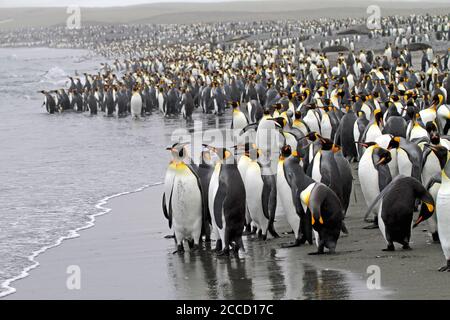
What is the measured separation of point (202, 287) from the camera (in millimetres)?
6566

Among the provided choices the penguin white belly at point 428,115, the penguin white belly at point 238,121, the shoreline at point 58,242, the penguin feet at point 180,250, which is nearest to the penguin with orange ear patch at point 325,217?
the penguin feet at point 180,250

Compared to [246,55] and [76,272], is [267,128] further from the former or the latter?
[246,55]

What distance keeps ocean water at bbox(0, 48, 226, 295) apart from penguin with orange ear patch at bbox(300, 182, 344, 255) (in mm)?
2684

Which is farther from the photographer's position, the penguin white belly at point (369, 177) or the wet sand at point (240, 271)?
the penguin white belly at point (369, 177)

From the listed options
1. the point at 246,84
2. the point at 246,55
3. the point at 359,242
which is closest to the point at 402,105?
the point at 359,242

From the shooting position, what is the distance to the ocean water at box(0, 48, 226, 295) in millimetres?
9508

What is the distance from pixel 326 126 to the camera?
45.8 feet

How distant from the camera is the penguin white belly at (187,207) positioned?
8070mm

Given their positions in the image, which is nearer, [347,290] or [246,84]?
[347,290]

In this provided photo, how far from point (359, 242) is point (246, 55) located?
33.8 meters

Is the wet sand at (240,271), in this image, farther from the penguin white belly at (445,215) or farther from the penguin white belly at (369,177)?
the penguin white belly at (369,177)

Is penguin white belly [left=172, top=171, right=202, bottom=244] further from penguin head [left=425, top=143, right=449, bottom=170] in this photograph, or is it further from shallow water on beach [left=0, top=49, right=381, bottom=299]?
penguin head [left=425, top=143, right=449, bottom=170]

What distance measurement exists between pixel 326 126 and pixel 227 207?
21.6 feet

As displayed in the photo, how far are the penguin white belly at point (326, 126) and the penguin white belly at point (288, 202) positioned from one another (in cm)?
591
